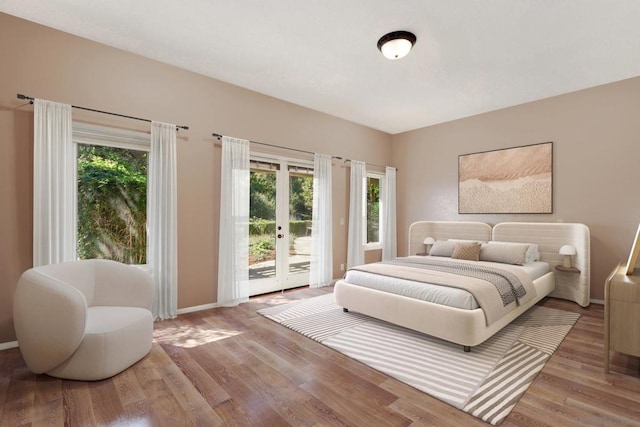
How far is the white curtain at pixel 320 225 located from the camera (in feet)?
16.6

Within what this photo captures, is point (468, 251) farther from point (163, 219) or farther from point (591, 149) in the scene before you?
point (163, 219)

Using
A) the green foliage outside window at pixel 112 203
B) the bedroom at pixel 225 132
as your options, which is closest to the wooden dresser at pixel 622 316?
the bedroom at pixel 225 132

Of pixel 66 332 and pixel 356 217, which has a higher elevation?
pixel 356 217

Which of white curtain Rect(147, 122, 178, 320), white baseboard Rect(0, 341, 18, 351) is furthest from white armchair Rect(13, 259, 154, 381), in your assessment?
white curtain Rect(147, 122, 178, 320)

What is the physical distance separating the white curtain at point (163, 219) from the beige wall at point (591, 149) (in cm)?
463

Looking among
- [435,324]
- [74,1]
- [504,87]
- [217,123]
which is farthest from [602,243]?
[74,1]

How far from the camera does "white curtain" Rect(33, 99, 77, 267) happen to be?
2.79 m

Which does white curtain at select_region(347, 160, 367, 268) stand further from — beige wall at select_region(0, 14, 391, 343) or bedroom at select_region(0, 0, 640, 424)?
beige wall at select_region(0, 14, 391, 343)

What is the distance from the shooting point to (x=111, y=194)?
133 inches

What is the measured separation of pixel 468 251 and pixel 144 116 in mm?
4531

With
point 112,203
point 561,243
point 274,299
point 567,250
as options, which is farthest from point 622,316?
point 112,203

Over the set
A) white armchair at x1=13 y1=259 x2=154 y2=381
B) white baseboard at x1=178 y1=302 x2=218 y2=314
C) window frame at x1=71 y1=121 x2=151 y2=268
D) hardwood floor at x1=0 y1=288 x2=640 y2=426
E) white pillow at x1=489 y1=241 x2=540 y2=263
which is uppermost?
window frame at x1=71 y1=121 x2=151 y2=268

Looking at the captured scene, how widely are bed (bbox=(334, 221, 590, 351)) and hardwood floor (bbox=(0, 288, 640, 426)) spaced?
566mm

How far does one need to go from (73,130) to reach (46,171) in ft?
1.77
